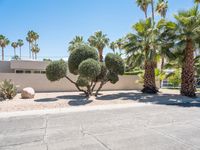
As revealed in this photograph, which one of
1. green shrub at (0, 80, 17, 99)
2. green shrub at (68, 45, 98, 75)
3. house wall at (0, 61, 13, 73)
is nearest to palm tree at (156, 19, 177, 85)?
green shrub at (68, 45, 98, 75)

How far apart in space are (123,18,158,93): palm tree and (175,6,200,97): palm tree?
2.66 m

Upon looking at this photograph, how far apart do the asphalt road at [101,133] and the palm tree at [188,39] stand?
359 inches

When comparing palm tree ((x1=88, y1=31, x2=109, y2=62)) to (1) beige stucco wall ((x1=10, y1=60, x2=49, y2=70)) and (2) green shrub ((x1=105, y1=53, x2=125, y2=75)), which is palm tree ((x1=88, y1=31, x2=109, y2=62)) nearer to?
(1) beige stucco wall ((x1=10, y1=60, x2=49, y2=70))

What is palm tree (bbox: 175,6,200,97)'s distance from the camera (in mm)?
16469

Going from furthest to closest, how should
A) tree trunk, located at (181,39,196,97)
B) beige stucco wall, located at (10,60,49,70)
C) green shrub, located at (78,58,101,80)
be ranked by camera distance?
beige stucco wall, located at (10,60,49,70), tree trunk, located at (181,39,196,97), green shrub, located at (78,58,101,80)

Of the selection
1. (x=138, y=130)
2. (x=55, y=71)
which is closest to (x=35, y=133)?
(x=138, y=130)

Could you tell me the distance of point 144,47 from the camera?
19.7 metres

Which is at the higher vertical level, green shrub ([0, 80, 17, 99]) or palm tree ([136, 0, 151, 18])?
palm tree ([136, 0, 151, 18])

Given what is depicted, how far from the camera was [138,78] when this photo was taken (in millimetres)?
26328

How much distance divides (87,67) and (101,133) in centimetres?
820

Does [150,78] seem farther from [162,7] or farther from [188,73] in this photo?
[162,7]

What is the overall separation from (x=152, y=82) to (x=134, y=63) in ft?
8.17

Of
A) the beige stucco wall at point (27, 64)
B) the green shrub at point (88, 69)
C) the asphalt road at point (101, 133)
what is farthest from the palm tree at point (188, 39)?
the beige stucco wall at point (27, 64)

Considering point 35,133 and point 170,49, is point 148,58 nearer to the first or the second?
point 170,49
